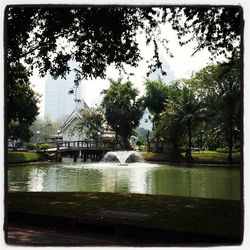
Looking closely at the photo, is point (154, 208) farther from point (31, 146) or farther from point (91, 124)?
point (31, 146)

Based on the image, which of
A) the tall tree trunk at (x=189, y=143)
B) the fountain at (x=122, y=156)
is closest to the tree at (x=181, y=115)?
the tall tree trunk at (x=189, y=143)

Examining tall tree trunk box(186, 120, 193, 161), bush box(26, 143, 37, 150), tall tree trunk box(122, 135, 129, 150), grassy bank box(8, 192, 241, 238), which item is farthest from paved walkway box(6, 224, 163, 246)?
tall tree trunk box(186, 120, 193, 161)

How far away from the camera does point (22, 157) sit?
442cm

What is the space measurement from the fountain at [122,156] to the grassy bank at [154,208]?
1.27 feet

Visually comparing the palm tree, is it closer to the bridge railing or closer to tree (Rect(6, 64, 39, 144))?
the bridge railing

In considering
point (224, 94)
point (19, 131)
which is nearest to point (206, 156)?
point (224, 94)

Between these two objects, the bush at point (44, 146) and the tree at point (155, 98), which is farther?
the bush at point (44, 146)

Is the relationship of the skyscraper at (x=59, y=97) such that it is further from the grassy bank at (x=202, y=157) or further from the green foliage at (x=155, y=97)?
the grassy bank at (x=202, y=157)

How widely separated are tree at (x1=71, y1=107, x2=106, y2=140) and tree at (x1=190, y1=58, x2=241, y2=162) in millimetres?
1136

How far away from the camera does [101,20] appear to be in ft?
14.4

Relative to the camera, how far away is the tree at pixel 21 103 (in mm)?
4375

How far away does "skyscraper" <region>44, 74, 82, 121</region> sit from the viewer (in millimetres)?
4527

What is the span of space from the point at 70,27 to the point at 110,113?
3.46 ft

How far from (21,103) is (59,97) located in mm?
438
